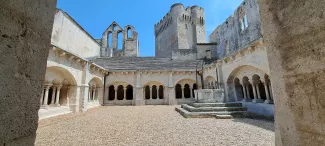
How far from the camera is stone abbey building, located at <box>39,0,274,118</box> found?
305 inches

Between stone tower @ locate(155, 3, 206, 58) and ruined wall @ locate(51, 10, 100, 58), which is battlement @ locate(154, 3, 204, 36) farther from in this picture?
ruined wall @ locate(51, 10, 100, 58)

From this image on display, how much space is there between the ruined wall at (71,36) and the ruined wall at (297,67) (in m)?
13.0

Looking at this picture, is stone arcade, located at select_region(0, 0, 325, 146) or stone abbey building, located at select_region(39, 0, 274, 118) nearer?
stone arcade, located at select_region(0, 0, 325, 146)

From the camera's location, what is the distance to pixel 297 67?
51.8 inches

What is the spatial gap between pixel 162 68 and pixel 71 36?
10886mm

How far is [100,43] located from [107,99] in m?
15.0

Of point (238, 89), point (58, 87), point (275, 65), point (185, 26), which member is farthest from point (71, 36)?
point (185, 26)

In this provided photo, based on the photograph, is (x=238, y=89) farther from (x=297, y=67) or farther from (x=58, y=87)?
(x=58, y=87)

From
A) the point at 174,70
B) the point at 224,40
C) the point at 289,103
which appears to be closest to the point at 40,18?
the point at 289,103

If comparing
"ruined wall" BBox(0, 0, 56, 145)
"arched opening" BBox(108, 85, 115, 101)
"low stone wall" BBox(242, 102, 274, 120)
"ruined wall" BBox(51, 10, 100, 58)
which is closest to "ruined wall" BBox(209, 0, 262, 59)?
"low stone wall" BBox(242, 102, 274, 120)

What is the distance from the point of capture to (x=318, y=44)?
3.78 ft

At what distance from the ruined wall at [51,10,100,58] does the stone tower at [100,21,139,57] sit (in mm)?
3561

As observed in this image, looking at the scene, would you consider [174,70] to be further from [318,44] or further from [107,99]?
[318,44]

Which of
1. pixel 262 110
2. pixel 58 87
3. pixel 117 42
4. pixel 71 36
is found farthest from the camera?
pixel 117 42
